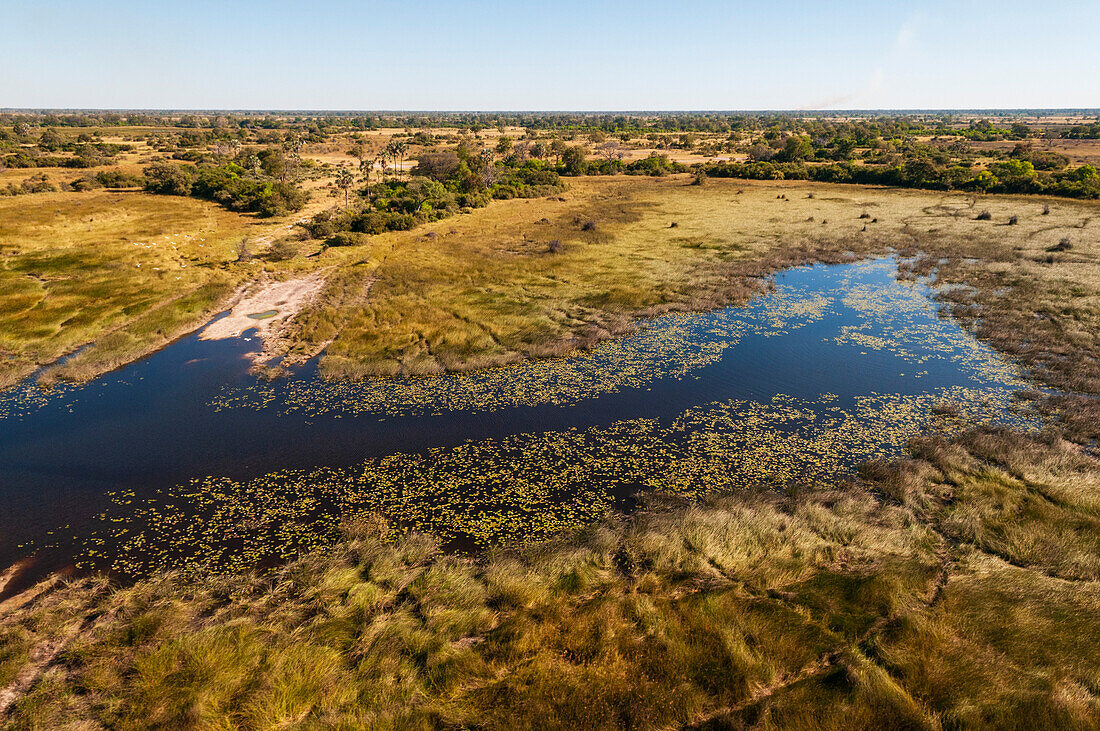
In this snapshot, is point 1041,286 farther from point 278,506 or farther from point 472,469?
point 278,506

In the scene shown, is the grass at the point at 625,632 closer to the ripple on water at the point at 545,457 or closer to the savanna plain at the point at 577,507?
the savanna plain at the point at 577,507

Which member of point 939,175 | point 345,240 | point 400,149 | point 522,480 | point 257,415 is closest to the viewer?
point 522,480

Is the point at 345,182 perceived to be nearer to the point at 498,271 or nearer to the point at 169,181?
the point at 169,181

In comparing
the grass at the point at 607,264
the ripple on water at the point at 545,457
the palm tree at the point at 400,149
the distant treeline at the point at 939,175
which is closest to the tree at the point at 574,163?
the distant treeline at the point at 939,175

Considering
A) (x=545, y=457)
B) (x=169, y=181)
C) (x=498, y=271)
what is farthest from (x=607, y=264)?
(x=169, y=181)

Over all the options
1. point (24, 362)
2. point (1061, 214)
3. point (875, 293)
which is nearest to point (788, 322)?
point (875, 293)

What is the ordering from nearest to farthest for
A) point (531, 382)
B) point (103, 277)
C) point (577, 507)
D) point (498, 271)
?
point (577, 507), point (531, 382), point (103, 277), point (498, 271)

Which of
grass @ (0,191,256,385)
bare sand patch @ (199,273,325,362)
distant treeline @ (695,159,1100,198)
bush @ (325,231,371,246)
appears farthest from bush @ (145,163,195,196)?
distant treeline @ (695,159,1100,198)
